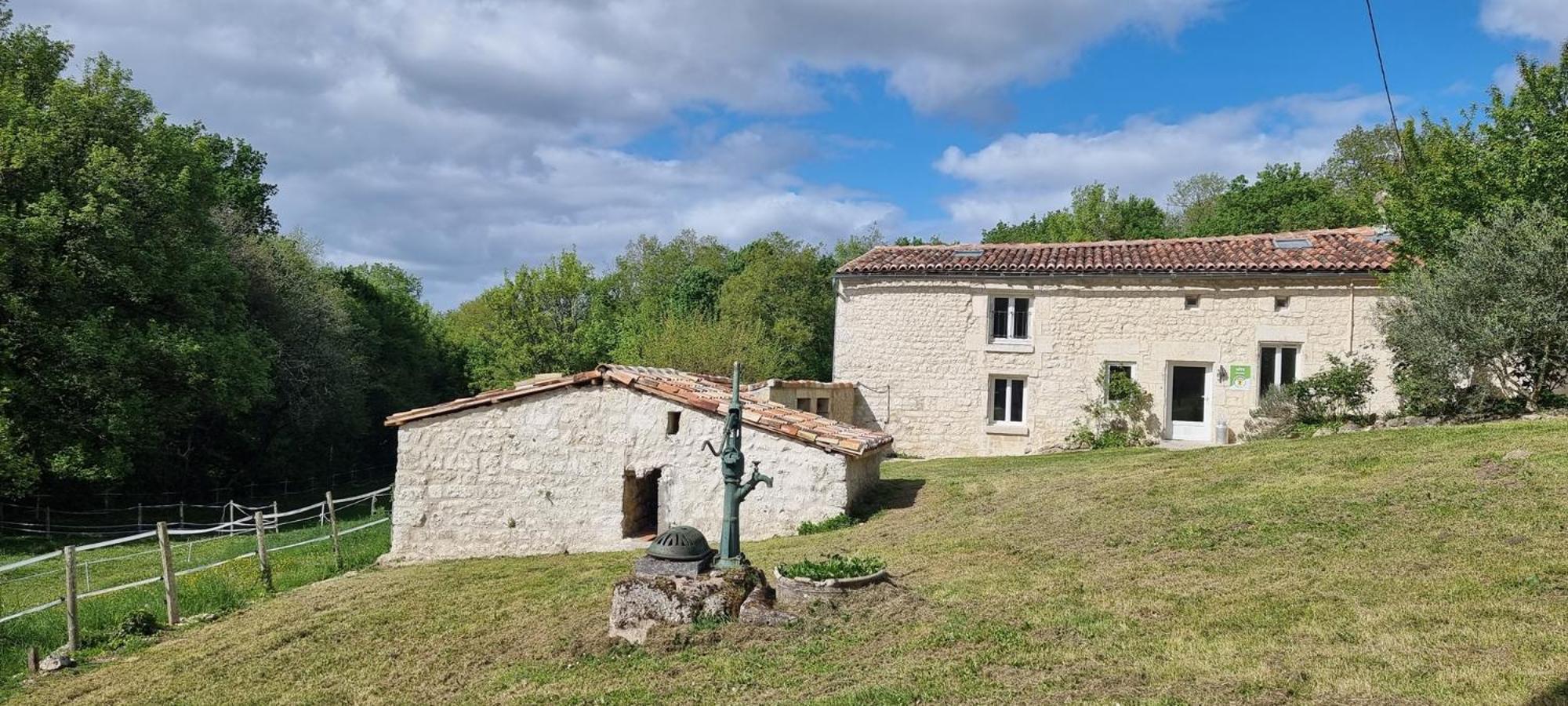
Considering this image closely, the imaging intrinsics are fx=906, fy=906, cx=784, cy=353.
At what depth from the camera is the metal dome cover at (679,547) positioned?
763 cm

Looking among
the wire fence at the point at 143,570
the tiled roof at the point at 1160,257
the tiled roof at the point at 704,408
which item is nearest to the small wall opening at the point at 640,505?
the tiled roof at the point at 704,408

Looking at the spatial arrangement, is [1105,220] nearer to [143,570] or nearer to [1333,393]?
[1333,393]

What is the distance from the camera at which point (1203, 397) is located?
20141 mm

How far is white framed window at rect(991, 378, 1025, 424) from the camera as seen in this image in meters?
21.7

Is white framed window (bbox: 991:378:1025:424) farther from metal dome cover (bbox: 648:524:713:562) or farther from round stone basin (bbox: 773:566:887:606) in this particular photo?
metal dome cover (bbox: 648:524:713:562)

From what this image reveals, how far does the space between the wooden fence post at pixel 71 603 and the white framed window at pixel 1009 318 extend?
17.7 metres

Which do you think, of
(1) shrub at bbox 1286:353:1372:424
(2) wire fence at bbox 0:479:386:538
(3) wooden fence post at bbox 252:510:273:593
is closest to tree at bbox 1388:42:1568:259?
(1) shrub at bbox 1286:353:1372:424

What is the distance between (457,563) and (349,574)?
152 centimetres

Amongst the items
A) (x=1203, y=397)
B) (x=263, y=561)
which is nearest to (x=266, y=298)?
(x=263, y=561)

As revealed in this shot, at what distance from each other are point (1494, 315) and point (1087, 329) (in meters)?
8.07

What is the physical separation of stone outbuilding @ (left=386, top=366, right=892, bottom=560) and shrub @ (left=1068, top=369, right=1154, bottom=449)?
321 inches

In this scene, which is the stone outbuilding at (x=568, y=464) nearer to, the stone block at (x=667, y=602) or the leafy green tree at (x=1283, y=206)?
the stone block at (x=667, y=602)

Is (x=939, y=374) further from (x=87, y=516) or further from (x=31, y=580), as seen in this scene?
(x=87, y=516)

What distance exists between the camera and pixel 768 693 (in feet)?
19.0
